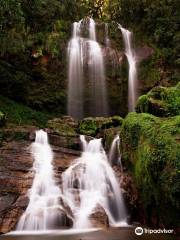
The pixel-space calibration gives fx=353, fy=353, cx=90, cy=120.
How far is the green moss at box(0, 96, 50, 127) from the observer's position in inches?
841

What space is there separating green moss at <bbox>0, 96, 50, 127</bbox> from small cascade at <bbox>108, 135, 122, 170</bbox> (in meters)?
7.57

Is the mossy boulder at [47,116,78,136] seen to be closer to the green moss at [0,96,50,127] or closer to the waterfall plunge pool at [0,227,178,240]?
the green moss at [0,96,50,127]

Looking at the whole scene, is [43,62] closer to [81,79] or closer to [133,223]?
[81,79]

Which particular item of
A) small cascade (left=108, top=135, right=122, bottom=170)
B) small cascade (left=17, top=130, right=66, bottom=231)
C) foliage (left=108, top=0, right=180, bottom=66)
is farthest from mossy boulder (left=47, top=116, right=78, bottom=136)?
foliage (left=108, top=0, right=180, bottom=66)

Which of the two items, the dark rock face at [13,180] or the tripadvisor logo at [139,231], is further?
the dark rock face at [13,180]

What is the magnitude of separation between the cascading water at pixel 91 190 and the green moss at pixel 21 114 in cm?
810

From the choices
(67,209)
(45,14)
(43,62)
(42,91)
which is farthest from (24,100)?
(67,209)

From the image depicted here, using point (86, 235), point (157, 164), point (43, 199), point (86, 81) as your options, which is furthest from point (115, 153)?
point (86, 81)

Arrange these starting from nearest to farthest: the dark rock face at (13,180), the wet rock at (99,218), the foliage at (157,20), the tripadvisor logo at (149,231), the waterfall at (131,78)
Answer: the tripadvisor logo at (149,231), the wet rock at (99,218), the dark rock face at (13,180), the waterfall at (131,78), the foliage at (157,20)

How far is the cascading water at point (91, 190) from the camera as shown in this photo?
10820 millimetres

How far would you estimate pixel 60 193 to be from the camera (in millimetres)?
11555

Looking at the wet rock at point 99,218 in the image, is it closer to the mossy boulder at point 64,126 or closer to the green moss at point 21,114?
the mossy boulder at point 64,126

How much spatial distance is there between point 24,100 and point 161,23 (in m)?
12.2

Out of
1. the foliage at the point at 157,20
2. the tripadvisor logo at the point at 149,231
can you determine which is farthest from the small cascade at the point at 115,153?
the foliage at the point at 157,20
